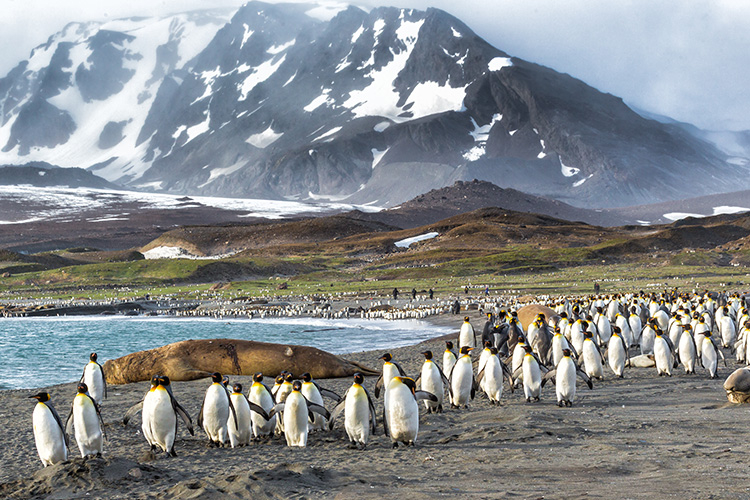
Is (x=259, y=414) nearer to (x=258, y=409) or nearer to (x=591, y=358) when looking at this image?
(x=258, y=409)

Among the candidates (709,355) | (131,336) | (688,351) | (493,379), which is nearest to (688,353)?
(688,351)

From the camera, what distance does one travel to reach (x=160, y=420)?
32.9 ft

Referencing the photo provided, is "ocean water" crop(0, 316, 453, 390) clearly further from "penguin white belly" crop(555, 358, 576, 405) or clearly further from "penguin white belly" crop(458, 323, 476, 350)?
"penguin white belly" crop(555, 358, 576, 405)

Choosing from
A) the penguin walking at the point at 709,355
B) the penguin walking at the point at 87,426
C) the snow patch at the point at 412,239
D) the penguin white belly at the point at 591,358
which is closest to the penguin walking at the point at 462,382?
the penguin white belly at the point at 591,358

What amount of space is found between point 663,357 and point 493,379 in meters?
5.20

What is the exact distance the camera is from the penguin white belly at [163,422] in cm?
1005

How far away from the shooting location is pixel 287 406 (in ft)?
34.6

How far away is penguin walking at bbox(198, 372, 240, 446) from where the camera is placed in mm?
10555

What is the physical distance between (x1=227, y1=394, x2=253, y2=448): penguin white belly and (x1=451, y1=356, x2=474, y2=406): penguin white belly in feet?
13.0

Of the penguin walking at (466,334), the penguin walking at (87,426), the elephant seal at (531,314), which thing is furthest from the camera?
the elephant seal at (531,314)

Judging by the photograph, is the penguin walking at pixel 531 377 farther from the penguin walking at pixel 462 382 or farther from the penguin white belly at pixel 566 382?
the penguin walking at pixel 462 382

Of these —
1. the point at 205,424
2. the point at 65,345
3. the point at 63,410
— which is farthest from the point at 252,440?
the point at 65,345

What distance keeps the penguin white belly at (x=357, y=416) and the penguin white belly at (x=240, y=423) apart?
4.80 feet

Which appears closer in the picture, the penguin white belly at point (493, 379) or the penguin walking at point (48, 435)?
the penguin walking at point (48, 435)
